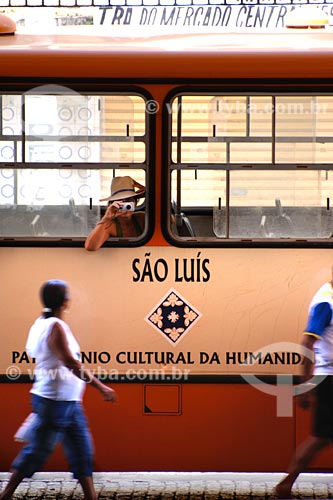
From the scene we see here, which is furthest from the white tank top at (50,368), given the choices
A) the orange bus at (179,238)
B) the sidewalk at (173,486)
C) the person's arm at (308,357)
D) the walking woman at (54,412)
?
the person's arm at (308,357)

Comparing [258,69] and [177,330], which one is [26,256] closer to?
[177,330]

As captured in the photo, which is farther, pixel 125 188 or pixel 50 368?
pixel 125 188

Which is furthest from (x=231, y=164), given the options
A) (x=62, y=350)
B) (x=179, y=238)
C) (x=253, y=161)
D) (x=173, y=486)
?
(x=173, y=486)

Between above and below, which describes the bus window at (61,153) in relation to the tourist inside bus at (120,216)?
above

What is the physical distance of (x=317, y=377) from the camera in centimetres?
704

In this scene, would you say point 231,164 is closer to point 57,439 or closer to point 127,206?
point 127,206

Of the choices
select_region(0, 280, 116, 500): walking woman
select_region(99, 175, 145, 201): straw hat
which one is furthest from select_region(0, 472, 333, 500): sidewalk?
select_region(99, 175, 145, 201): straw hat

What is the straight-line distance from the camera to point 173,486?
304 inches

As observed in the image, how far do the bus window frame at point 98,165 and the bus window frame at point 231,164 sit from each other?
8 cm

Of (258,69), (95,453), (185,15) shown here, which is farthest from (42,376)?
(185,15)

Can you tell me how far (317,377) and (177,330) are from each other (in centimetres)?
90

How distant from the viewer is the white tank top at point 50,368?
670 cm

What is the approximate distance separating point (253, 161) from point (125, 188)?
0.81 m

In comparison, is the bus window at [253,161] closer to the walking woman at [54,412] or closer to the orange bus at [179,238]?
the orange bus at [179,238]
